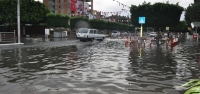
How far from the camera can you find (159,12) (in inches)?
1764

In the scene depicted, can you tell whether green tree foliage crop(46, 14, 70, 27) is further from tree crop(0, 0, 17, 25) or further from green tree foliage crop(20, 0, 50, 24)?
tree crop(0, 0, 17, 25)

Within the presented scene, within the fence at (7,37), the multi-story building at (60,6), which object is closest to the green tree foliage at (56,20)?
the fence at (7,37)

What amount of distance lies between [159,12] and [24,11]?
2580 centimetres

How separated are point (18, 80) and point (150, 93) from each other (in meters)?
4.14

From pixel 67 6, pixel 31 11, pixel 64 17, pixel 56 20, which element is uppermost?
pixel 67 6

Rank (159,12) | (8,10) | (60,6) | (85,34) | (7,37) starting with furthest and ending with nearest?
(60,6) < (159,12) < (8,10) < (85,34) < (7,37)

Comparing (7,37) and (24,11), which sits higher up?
(24,11)

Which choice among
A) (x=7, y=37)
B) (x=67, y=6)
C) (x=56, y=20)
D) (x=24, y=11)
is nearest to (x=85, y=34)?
(x=7, y=37)

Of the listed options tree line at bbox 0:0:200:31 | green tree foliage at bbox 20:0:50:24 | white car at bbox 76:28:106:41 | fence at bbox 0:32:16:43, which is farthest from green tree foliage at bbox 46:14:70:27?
fence at bbox 0:32:16:43

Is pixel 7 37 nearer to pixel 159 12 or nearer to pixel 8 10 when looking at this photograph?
pixel 8 10

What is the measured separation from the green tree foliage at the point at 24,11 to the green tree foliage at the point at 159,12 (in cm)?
1852

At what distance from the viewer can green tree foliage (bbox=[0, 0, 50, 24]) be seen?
38.9 meters

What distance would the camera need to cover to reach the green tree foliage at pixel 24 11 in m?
38.9

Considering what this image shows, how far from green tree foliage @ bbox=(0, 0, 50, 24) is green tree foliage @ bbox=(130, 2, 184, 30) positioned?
60.8 feet
